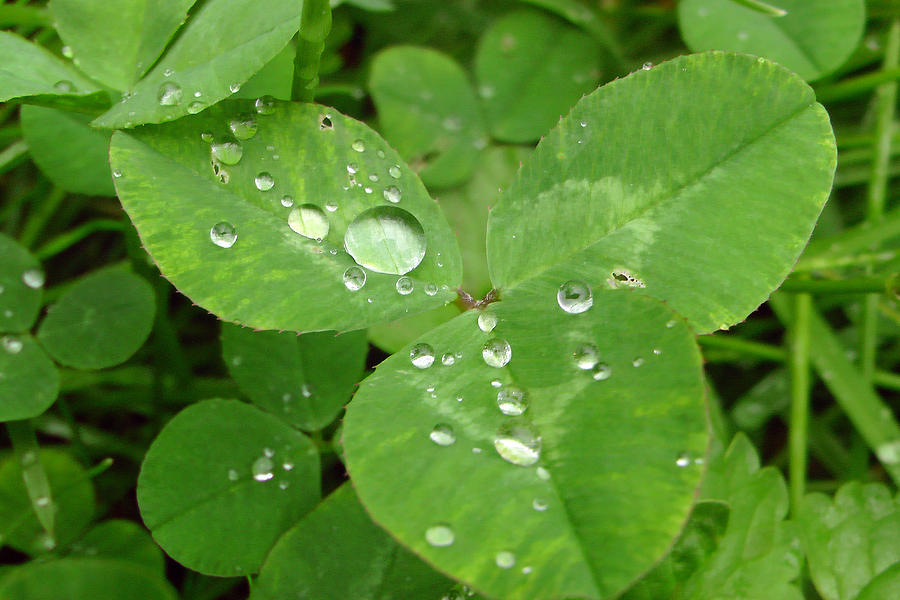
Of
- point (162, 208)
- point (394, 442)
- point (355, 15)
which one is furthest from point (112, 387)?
point (355, 15)

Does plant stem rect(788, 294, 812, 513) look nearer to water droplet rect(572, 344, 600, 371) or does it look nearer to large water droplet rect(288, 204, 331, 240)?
water droplet rect(572, 344, 600, 371)

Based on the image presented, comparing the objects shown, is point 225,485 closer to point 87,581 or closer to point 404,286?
point 87,581

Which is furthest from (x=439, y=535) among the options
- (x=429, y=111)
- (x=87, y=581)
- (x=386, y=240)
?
(x=429, y=111)

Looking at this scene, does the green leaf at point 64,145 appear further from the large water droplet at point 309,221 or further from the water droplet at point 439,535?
the water droplet at point 439,535

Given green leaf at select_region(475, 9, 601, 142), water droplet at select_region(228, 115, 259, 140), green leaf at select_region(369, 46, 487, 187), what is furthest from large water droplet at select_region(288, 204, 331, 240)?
green leaf at select_region(475, 9, 601, 142)

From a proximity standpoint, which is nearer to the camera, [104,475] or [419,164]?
[104,475]

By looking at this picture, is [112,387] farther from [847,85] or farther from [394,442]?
[847,85]
